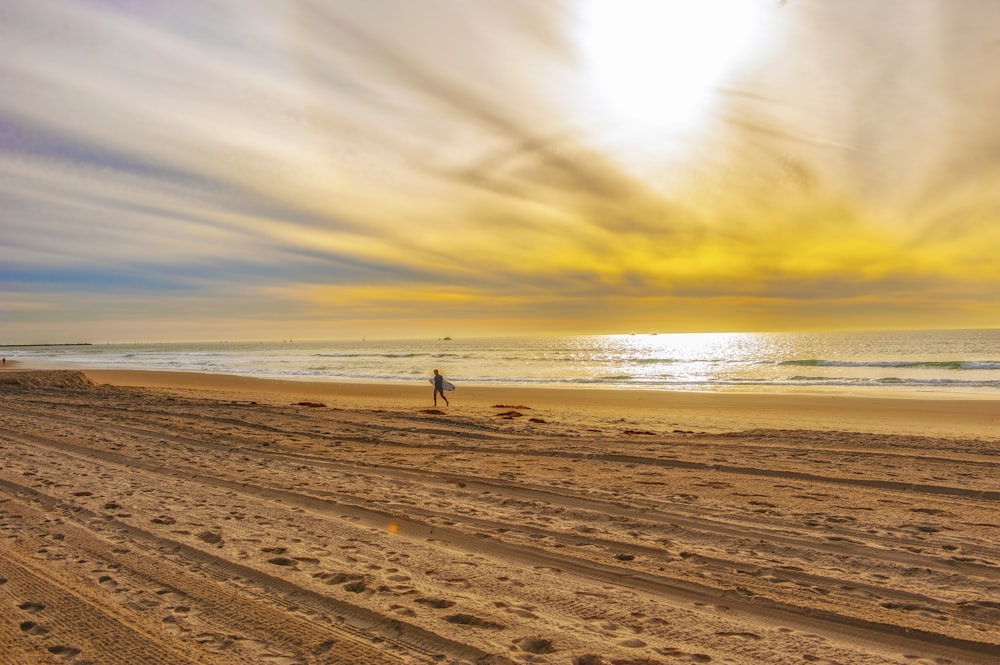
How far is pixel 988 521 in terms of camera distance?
6156 mm

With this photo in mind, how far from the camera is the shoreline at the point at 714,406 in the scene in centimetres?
1600

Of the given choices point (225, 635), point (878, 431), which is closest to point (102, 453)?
point (225, 635)

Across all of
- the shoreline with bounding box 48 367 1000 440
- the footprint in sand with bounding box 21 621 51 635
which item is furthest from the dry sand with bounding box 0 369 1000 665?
the shoreline with bounding box 48 367 1000 440

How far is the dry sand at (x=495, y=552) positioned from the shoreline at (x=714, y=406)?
5074mm

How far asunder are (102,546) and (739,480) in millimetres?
7524

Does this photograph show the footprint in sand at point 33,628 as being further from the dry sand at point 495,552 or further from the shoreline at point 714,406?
the shoreline at point 714,406

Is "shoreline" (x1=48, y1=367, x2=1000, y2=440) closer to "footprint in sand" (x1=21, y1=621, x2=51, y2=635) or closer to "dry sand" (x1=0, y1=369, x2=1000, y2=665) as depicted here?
"dry sand" (x1=0, y1=369, x2=1000, y2=665)

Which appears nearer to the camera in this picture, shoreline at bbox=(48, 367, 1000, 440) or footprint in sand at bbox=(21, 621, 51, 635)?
footprint in sand at bbox=(21, 621, 51, 635)

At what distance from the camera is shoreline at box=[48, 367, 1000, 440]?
16000 millimetres

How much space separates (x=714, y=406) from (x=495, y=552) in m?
18.2

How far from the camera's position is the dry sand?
11.6 ft

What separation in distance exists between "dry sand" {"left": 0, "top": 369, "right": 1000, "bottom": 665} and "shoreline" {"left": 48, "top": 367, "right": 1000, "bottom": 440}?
5074 millimetres

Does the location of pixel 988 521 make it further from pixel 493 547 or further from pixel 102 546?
pixel 102 546

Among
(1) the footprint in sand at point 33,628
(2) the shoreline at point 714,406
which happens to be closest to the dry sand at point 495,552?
(1) the footprint in sand at point 33,628
